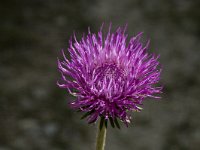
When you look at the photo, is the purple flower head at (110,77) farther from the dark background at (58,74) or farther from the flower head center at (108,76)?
the dark background at (58,74)

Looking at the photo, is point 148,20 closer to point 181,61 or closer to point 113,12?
point 113,12

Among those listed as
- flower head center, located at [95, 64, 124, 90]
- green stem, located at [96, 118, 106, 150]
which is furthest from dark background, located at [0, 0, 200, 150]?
green stem, located at [96, 118, 106, 150]

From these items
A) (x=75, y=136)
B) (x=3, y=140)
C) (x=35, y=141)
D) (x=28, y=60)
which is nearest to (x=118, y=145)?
(x=75, y=136)

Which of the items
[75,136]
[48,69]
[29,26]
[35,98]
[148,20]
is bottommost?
[75,136]

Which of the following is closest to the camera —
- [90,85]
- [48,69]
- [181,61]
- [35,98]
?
[90,85]

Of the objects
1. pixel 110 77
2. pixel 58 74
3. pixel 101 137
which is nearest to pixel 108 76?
pixel 110 77
